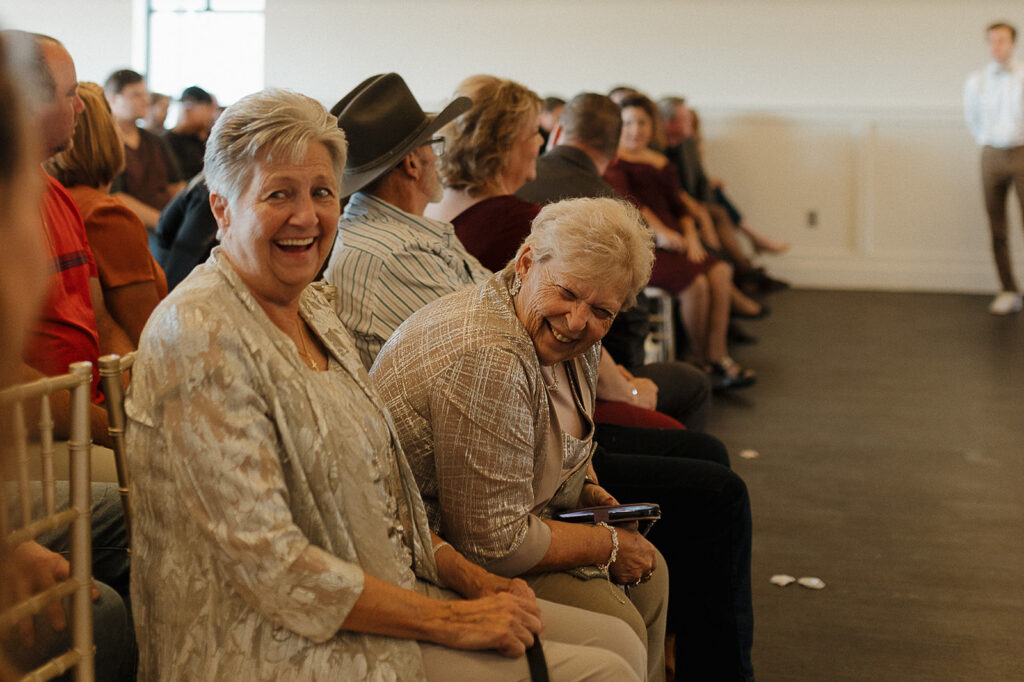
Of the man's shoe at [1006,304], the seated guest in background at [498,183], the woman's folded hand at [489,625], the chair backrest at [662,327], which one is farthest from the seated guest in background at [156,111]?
the woman's folded hand at [489,625]

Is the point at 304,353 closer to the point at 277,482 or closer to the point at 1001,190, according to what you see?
the point at 277,482

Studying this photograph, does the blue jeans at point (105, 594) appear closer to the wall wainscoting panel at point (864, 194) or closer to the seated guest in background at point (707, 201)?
the seated guest in background at point (707, 201)

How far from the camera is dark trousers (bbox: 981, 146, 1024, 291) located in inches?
270

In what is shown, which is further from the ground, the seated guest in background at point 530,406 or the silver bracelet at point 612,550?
the seated guest in background at point 530,406

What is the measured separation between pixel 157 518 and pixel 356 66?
8.24m

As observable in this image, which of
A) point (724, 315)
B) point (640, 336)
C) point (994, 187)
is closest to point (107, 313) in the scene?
point (640, 336)

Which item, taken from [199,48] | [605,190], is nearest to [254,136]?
[605,190]

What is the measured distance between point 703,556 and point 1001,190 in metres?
5.98

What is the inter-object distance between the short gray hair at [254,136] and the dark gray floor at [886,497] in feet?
5.41

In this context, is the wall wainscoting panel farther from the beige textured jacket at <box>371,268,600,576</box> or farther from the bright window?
the beige textured jacket at <box>371,268,600,576</box>

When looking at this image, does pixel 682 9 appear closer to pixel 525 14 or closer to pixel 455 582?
pixel 525 14

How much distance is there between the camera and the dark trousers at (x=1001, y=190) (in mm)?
6855

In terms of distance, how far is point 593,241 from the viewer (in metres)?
1.69

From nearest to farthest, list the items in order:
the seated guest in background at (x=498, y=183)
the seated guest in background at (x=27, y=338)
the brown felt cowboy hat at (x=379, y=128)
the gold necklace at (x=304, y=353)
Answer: the seated guest in background at (x=27, y=338) → the gold necklace at (x=304, y=353) → the brown felt cowboy hat at (x=379, y=128) → the seated guest in background at (x=498, y=183)
